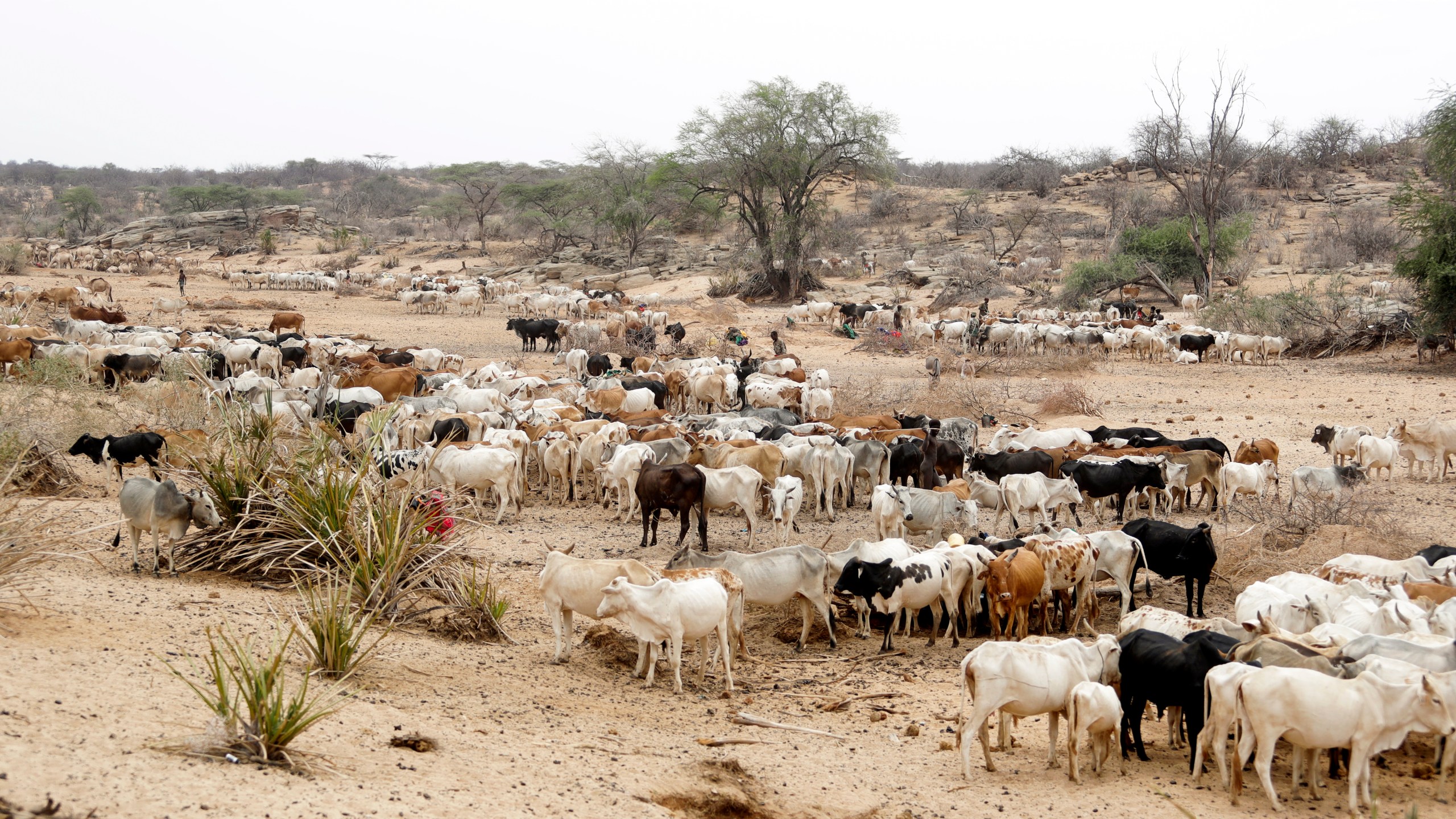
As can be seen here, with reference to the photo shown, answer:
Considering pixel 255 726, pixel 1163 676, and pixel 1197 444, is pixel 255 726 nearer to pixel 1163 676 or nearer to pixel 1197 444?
pixel 1163 676

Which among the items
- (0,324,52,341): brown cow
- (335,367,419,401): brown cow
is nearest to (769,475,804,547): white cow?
(335,367,419,401): brown cow

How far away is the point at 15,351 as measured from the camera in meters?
18.8

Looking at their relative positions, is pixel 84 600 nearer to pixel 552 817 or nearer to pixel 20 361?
pixel 552 817

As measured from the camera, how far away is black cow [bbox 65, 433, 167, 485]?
1105 centimetres

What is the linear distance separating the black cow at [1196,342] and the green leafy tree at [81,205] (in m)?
62.9

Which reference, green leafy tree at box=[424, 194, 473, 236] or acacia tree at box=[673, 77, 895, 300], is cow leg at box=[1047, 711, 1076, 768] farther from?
green leafy tree at box=[424, 194, 473, 236]

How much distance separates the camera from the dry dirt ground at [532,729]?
183 inches

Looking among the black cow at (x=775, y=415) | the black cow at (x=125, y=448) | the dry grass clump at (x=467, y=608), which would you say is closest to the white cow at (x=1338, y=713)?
the dry grass clump at (x=467, y=608)

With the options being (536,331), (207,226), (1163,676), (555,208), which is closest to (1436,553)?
(1163,676)

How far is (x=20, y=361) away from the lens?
17062 mm

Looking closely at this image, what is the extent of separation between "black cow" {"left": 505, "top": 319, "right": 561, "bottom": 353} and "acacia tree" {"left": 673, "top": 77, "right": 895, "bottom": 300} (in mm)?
13371

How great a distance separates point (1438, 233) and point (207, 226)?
60321 mm

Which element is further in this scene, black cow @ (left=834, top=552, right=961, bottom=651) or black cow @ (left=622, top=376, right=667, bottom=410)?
black cow @ (left=622, top=376, right=667, bottom=410)

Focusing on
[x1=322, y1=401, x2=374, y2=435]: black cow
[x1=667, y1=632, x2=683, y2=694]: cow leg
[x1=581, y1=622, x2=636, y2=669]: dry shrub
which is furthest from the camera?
[x1=322, y1=401, x2=374, y2=435]: black cow
